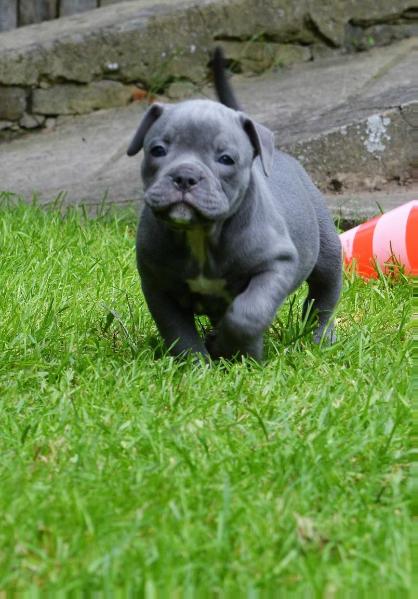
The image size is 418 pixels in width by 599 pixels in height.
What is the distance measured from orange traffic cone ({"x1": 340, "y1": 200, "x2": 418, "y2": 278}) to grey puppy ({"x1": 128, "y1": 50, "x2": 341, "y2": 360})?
1.35 metres

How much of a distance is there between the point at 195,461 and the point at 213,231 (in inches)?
46.2

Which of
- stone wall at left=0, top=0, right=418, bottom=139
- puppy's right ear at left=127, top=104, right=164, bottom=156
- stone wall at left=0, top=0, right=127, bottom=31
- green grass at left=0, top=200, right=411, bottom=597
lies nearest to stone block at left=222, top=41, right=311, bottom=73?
stone wall at left=0, top=0, right=418, bottom=139

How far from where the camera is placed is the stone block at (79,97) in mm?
8133

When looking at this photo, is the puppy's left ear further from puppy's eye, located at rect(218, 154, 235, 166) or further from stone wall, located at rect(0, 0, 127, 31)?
stone wall, located at rect(0, 0, 127, 31)

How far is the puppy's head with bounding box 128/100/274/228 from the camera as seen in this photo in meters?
3.64

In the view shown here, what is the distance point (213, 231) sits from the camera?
392 cm

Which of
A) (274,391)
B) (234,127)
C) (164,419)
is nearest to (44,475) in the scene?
(164,419)

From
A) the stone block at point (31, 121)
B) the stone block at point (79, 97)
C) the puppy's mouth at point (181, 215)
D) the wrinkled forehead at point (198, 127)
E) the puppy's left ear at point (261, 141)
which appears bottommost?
the stone block at point (31, 121)

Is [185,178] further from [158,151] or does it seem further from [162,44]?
[162,44]

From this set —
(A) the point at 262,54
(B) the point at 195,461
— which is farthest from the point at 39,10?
(B) the point at 195,461

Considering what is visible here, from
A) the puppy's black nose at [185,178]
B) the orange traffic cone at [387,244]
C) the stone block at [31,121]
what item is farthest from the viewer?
the stone block at [31,121]

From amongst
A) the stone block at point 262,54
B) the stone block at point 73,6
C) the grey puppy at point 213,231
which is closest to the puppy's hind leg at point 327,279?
the grey puppy at point 213,231

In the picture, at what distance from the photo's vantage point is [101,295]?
5016 mm

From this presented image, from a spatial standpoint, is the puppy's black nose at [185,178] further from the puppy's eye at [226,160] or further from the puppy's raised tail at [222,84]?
Result: the puppy's raised tail at [222,84]
